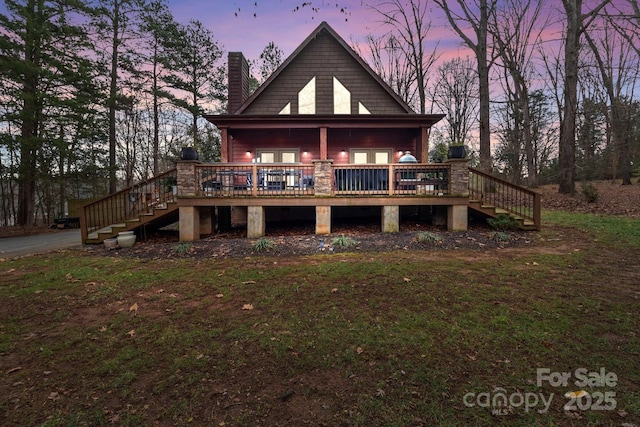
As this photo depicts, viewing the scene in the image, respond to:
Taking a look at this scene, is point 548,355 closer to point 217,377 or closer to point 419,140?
point 217,377

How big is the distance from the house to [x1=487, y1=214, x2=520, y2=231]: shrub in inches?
12.5

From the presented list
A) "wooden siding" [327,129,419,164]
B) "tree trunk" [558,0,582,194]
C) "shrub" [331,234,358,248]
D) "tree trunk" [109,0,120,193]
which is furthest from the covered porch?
"tree trunk" [109,0,120,193]

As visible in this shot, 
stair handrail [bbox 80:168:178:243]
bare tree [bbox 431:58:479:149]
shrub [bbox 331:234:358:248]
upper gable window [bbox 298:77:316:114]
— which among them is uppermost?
bare tree [bbox 431:58:479:149]

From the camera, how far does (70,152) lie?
13.7 meters

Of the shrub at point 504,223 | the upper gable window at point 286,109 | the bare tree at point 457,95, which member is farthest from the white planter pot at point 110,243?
the bare tree at point 457,95

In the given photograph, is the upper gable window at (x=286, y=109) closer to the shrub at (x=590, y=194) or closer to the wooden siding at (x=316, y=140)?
the wooden siding at (x=316, y=140)

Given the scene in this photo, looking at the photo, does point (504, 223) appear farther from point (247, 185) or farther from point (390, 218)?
point (247, 185)

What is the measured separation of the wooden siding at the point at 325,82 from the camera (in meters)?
14.0

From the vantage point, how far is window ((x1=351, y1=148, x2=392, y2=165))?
13883 millimetres

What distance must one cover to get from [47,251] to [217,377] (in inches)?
361

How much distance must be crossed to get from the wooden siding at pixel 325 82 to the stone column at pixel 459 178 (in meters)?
6.59

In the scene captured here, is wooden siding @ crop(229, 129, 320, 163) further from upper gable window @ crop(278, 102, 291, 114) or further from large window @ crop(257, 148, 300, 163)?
upper gable window @ crop(278, 102, 291, 114)

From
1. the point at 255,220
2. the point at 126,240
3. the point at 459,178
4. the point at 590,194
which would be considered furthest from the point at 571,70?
the point at 126,240

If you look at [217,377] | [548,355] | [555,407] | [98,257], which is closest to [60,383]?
[217,377]
